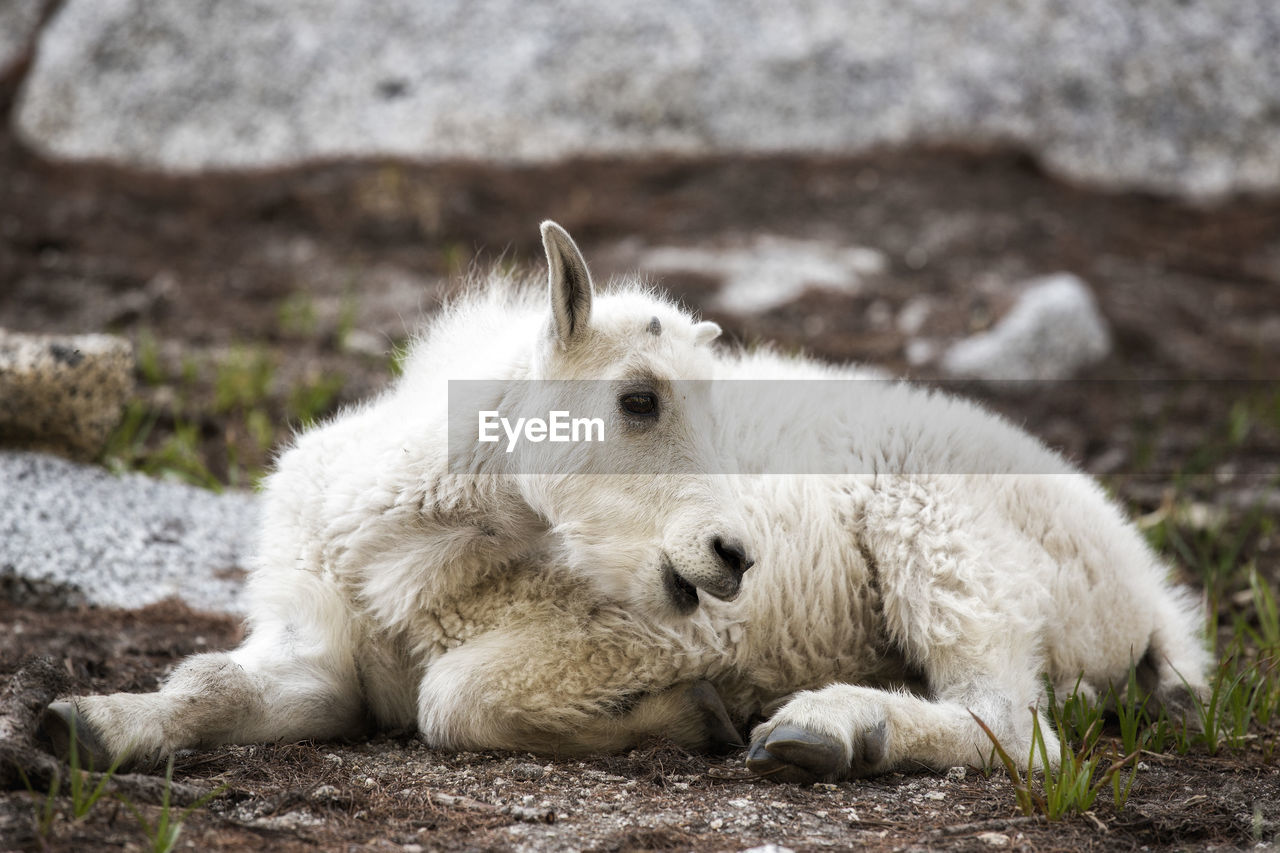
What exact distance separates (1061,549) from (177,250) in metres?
8.22

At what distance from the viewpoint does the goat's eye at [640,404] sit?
380 cm

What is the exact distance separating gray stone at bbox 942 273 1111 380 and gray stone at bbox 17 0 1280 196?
2840mm

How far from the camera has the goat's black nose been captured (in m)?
3.48

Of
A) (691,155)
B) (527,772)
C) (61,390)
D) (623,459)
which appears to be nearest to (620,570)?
(623,459)

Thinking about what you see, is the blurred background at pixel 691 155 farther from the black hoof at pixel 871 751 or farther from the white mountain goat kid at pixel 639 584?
the black hoof at pixel 871 751

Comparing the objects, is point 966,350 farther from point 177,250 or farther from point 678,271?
point 177,250

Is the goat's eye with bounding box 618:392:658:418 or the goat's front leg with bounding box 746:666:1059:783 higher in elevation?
the goat's eye with bounding box 618:392:658:418

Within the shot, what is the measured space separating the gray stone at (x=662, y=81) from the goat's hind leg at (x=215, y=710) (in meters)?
7.71

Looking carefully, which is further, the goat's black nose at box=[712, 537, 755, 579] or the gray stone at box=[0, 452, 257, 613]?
the gray stone at box=[0, 452, 257, 613]

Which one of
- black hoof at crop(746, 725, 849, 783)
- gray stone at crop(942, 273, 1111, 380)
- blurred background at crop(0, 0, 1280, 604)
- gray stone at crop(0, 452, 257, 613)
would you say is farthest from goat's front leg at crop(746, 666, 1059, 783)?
blurred background at crop(0, 0, 1280, 604)

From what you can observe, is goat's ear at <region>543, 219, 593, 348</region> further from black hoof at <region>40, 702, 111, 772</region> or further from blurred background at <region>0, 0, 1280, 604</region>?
blurred background at <region>0, 0, 1280, 604</region>

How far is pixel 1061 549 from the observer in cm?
433

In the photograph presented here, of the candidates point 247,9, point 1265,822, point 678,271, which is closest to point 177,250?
point 247,9

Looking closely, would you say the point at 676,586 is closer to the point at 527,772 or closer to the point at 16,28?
the point at 527,772
